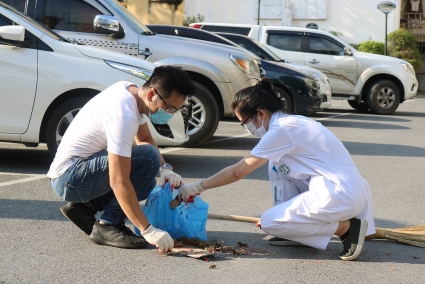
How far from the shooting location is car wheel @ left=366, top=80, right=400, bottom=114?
1672 centimetres

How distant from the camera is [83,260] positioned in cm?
451

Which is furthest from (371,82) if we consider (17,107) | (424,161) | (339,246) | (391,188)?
(339,246)

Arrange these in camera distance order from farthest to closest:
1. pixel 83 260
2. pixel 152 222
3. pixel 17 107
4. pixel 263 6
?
pixel 263 6, pixel 17 107, pixel 152 222, pixel 83 260

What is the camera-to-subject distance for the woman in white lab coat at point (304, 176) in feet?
15.2

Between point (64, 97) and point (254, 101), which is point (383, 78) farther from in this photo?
point (254, 101)

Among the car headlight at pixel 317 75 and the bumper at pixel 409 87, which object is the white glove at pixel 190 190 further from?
the bumper at pixel 409 87

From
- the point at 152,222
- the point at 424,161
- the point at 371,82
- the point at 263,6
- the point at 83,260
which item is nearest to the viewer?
the point at 83,260

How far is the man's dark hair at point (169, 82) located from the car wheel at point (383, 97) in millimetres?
12713

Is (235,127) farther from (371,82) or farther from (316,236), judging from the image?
(316,236)

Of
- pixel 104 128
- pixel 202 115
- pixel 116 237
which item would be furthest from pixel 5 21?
Result: pixel 116 237

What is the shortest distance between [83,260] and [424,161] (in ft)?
19.3

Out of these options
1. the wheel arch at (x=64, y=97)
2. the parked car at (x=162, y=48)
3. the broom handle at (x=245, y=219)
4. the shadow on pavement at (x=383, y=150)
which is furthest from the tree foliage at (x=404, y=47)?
the broom handle at (x=245, y=219)

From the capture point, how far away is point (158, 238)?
4.46 m

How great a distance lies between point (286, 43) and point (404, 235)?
11935mm
